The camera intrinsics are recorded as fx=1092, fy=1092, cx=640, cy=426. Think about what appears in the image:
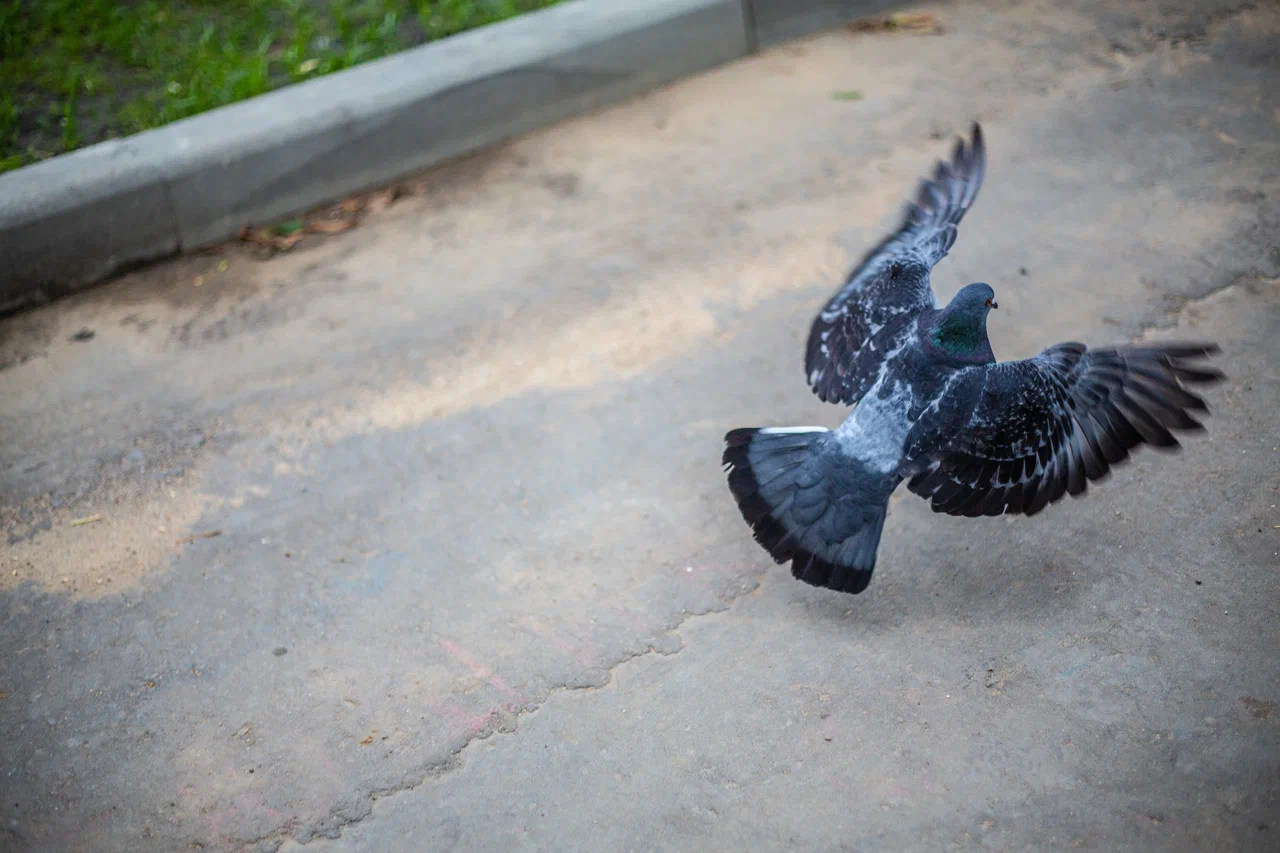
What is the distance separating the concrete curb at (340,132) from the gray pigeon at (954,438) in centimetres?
307

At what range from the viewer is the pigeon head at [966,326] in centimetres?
316

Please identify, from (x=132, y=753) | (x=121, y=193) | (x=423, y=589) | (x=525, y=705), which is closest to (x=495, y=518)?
(x=423, y=589)

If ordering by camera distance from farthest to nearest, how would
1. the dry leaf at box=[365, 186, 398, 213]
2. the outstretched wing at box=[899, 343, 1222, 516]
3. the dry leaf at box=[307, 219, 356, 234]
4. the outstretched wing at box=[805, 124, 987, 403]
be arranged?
the dry leaf at box=[365, 186, 398, 213]
the dry leaf at box=[307, 219, 356, 234]
the outstretched wing at box=[805, 124, 987, 403]
the outstretched wing at box=[899, 343, 1222, 516]

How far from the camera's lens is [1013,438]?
3.08 meters

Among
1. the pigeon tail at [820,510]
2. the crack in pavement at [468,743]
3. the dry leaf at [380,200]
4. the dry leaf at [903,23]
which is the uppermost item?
the dry leaf at [903,23]

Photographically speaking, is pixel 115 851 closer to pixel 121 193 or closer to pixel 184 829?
pixel 184 829

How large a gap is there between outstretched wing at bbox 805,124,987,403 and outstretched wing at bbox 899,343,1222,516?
410 millimetres

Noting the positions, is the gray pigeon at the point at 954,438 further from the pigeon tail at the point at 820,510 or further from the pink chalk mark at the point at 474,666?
the pink chalk mark at the point at 474,666

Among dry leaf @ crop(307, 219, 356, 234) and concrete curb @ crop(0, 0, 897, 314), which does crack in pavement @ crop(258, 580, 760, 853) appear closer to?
dry leaf @ crop(307, 219, 356, 234)

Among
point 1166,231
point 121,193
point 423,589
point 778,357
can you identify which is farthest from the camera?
point 121,193

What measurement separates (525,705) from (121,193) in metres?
3.26

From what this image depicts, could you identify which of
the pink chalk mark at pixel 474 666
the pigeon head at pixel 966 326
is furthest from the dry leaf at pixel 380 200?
the pigeon head at pixel 966 326

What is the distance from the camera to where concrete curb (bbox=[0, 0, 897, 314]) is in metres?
4.89

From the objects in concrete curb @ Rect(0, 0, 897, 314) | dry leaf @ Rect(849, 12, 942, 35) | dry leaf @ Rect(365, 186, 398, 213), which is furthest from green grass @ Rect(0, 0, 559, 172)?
dry leaf @ Rect(849, 12, 942, 35)
